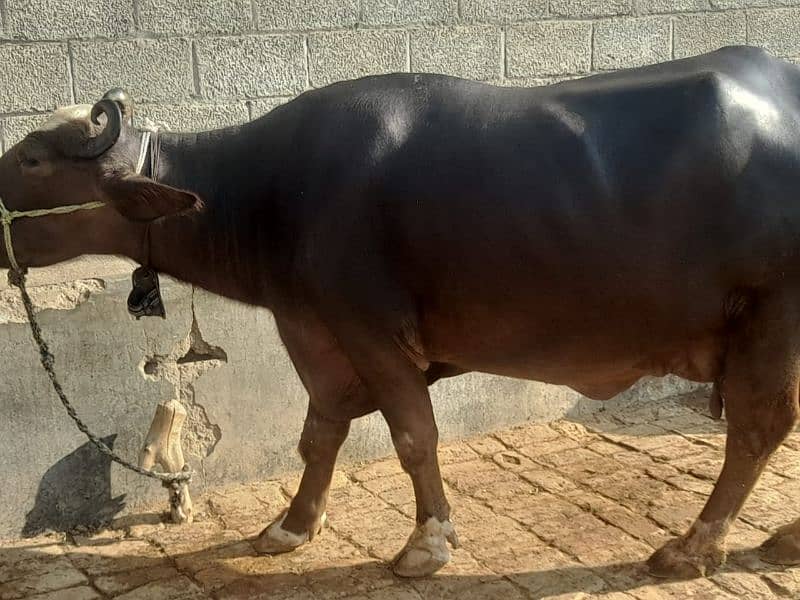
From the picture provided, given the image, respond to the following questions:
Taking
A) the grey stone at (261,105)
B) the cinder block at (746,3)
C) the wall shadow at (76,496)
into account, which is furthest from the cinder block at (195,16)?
the cinder block at (746,3)

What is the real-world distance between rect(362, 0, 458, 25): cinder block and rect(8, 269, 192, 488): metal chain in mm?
2123

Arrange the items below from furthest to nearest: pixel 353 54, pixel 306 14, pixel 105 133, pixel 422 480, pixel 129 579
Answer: pixel 353 54
pixel 306 14
pixel 129 579
pixel 422 480
pixel 105 133

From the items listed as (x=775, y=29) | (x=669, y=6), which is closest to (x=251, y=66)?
(x=669, y=6)

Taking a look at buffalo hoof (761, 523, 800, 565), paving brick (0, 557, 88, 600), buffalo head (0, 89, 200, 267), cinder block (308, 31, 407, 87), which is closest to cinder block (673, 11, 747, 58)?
cinder block (308, 31, 407, 87)

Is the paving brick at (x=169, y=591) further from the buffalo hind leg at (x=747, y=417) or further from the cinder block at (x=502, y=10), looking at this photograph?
the cinder block at (x=502, y=10)

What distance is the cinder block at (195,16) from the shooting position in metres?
4.88

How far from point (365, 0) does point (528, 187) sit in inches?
78.7

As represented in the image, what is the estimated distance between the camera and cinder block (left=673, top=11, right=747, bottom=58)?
596cm

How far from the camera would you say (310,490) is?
4.36 metres

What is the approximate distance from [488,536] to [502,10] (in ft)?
8.77

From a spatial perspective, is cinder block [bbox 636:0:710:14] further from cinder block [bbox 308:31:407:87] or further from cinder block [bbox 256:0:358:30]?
cinder block [bbox 256:0:358:30]

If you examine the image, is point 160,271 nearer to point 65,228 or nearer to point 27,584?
point 65,228

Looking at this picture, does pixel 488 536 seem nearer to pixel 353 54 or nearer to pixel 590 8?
pixel 353 54

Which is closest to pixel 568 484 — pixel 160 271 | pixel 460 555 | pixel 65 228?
pixel 460 555
